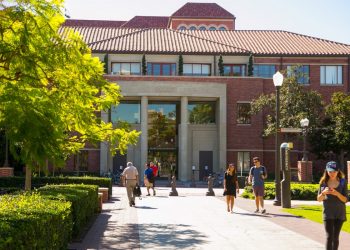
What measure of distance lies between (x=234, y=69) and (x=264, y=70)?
2.82 metres

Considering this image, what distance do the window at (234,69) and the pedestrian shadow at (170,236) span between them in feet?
112

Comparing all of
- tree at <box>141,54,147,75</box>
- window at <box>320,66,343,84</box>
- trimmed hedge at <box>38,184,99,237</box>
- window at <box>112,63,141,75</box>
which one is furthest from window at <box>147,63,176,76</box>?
trimmed hedge at <box>38,184,99,237</box>

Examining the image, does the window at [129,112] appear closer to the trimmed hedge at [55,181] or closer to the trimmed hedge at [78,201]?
the trimmed hedge at [55,181]

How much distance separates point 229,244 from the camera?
10859mm

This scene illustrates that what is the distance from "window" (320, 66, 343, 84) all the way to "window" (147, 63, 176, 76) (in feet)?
44.9

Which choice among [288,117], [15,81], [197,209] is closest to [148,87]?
[288,117]

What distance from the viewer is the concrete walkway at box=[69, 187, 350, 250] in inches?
430

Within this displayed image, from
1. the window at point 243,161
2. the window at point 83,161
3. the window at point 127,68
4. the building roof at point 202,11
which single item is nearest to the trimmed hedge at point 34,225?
the window at point 83,161

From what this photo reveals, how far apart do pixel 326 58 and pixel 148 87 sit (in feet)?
56.0

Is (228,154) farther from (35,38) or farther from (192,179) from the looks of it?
(35,38)

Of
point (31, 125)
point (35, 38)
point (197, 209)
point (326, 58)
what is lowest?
point (197, 209)

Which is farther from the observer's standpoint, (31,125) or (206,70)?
(206,70)

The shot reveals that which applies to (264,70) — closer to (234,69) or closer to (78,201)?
(234,69)

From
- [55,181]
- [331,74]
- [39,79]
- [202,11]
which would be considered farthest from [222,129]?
[202,11]
